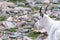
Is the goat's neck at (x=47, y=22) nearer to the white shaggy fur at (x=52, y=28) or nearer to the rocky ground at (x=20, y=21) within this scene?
the white shaggy fur at (x=52, y=28)

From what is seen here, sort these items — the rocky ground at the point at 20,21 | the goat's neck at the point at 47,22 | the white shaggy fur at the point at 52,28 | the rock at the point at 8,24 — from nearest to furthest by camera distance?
the white shaggy fur at the point at 52,28, the goat's neck at the point at 47,22, the rocky ground at the point at 20,21, the rock at the point at 8,24

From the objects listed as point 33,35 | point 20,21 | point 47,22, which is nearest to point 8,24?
point 20,21

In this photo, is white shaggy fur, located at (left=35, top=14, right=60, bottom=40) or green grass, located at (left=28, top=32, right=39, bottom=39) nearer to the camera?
white shaggy fur, located at (left=35, top=14, right=60, bottom=40)

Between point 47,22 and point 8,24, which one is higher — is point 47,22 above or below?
above

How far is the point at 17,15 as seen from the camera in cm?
786

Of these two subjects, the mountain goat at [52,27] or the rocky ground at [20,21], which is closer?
the mountain goat at [52,27]

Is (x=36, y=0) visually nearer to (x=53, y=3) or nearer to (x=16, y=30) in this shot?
(x=53, y=3)

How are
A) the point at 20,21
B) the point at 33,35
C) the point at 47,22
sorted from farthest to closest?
the point at 20,21 < the point at 33,35 < the point at 47,22

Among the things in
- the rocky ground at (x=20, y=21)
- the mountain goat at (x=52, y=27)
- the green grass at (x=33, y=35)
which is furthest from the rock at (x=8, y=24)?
the mountain goat at (x=52, y=27)

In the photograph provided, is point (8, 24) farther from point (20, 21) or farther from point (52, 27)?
point (52, 27)

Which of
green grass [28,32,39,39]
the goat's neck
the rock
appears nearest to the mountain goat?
the goat's neck

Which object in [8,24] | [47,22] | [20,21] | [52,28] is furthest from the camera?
[20,21]

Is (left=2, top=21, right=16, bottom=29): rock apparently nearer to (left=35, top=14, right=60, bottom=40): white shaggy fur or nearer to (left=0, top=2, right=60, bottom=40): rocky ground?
(left=0, top=2, right=60, bottom=40): rocky ground

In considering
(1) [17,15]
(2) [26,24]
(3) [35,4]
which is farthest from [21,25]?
(3) [35,4]
